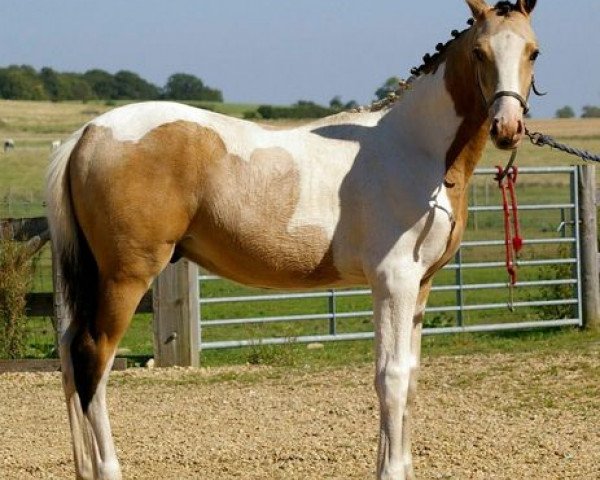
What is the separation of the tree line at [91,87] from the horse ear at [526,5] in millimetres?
65958

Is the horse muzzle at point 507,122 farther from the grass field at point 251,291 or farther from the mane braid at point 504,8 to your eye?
the grass field at point 251,291

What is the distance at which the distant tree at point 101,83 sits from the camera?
76.8 metres

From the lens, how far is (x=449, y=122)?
543cm

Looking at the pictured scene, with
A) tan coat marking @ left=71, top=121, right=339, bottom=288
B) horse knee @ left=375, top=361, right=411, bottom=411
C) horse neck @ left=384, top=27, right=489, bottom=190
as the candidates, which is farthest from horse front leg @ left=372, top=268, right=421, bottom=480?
horse neck @ left=384, top=27, right=489, bottom=190

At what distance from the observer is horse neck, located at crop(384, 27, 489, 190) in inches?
212

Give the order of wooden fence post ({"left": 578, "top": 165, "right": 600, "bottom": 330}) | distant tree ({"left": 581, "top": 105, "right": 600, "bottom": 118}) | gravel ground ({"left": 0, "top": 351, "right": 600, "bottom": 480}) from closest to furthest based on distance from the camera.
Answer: gravel ground ({"left": 0, "top": 351, "right": 600, "bottom": 480}), wooden fence post ({"left": 578, "top": 165, "right": 600, "bottom": 330}), distant tree ({"left": 581, "top": 105, "right": 600, "bottom": 118})

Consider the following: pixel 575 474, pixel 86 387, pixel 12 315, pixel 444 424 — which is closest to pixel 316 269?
pixel 86 387

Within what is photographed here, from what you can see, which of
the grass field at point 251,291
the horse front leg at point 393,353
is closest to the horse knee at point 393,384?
the horse front leg at point 393,353

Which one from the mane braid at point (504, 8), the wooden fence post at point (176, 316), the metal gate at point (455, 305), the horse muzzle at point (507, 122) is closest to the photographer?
the horse muzzle at point (507, 122)

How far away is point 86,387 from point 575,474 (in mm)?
2579

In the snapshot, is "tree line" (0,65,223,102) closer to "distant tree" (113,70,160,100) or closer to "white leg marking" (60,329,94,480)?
"distant tree" (113,70,160,100)

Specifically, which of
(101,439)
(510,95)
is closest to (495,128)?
(510,95)

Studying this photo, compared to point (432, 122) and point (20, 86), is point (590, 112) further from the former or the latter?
point (432, 122)

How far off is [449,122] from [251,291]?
1483cm
